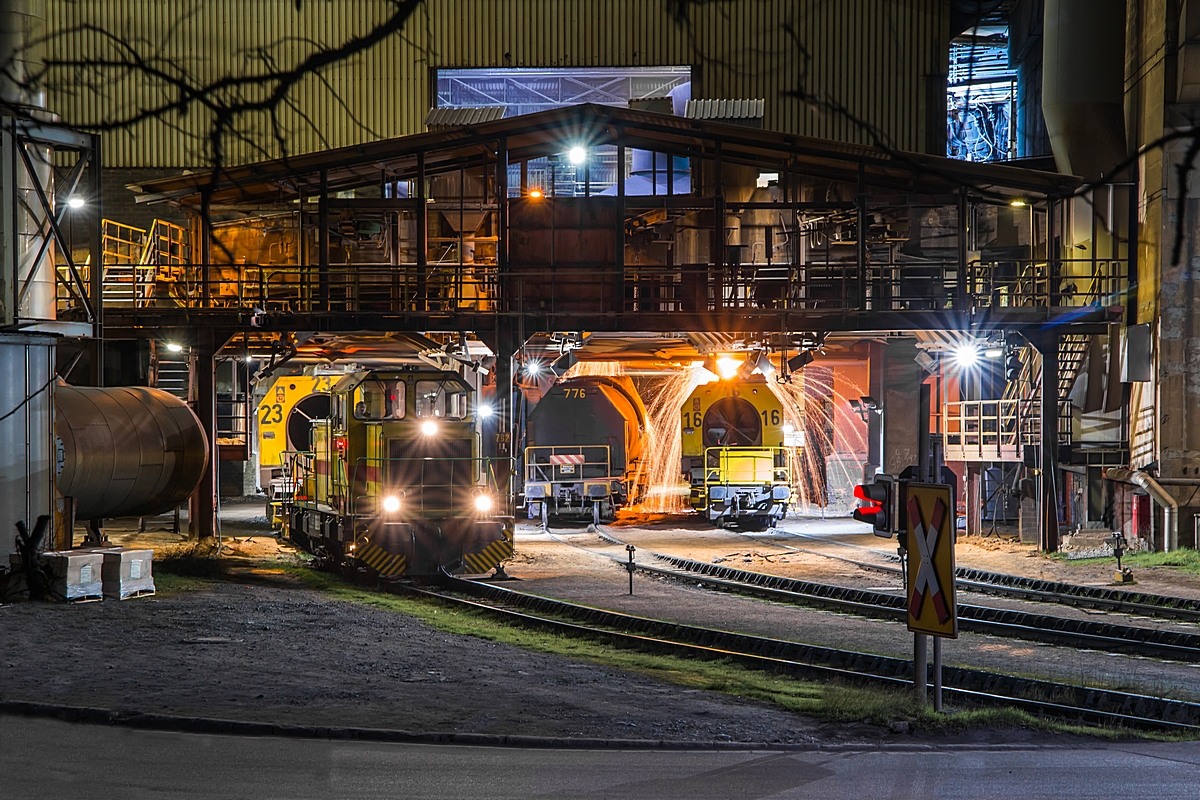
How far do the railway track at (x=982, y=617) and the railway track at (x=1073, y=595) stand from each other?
1211 mm

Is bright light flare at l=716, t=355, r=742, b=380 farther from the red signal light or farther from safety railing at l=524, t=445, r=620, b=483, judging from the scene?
the red signal light

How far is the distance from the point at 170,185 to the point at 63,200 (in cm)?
858

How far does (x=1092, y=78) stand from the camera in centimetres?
2331

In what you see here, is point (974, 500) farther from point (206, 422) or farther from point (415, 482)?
point (206, 422)

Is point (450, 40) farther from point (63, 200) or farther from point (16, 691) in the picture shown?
point (16, 691)

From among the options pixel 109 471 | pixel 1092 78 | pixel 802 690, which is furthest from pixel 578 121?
pixel 802 690

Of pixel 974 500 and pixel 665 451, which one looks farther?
pixel 665 451

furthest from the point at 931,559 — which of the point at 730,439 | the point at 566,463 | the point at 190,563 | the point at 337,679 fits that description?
the point at 730,439

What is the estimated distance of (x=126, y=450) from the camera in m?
16.8

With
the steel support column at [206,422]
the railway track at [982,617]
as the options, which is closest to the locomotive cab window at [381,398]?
the railway track at [982,617]

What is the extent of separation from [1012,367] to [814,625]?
55.3 feet

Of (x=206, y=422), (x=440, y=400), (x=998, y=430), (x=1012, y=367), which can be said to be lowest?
(x=998, y=430)

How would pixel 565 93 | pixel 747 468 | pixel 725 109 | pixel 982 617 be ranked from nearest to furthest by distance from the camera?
pixel 982 617
pixel 747 468
pixel 725 109
pixel 565 93

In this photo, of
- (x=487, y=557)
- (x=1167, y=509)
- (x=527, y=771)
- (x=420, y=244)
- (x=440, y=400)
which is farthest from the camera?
(x=420, y=244)
